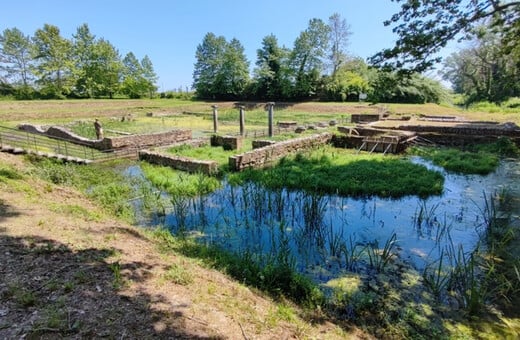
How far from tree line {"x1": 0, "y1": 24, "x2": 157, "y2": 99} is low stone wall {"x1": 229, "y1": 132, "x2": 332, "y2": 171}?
4337cm

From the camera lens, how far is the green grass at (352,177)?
31.7 ft

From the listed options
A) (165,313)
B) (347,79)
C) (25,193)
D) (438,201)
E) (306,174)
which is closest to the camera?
(165,313)

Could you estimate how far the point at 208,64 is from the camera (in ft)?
175

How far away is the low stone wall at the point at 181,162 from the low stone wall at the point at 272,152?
93 cm

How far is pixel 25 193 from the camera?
24.5ft

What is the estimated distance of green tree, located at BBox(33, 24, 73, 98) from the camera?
4609 centimetres

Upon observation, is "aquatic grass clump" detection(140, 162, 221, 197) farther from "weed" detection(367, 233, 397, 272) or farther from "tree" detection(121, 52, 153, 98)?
"tree" detection(121, 52, 153, 98)

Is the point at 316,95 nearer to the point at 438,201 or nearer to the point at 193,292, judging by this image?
the point at 438,201

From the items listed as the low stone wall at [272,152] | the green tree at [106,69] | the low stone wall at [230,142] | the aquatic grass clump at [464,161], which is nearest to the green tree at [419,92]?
the low stone wall at [272,152]

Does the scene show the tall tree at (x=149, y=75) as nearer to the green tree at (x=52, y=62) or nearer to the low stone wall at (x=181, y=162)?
the green tree at (x=52, y=62)

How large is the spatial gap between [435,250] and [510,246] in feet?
5.08

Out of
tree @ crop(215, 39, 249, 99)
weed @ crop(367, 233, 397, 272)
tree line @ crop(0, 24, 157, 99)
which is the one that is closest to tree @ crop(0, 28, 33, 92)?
tree line @ crop(0, 24, 157, 99)

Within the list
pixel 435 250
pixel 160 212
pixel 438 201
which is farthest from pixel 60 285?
pixel 438 201

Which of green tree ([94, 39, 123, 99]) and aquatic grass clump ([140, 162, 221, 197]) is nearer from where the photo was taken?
aquatic grass clump ([140, 162, 221, 197])
